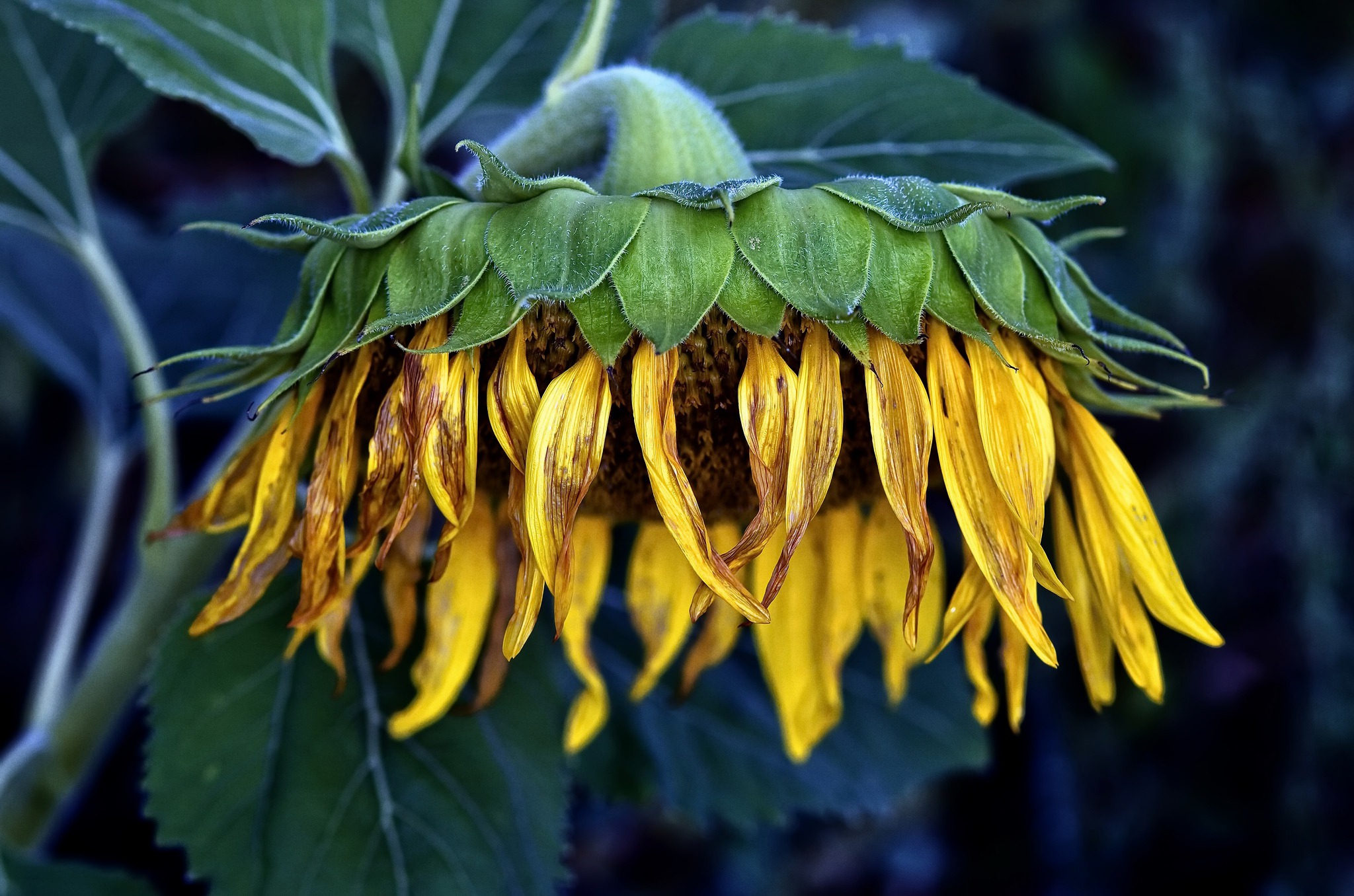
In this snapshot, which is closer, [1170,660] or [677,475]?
[677,475]

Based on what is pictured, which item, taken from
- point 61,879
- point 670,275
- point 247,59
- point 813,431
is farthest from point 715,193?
point 61,879

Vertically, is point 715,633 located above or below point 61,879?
above

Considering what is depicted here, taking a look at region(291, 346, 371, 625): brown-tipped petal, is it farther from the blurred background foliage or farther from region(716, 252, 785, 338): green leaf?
the blurred background foliage

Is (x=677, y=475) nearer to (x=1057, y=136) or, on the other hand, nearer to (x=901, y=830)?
(x=1057, y=136)

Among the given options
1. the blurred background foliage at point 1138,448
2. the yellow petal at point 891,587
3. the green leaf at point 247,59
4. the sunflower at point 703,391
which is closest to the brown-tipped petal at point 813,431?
the sunflower at point 703,391

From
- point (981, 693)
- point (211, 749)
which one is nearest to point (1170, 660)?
point (981, 693)

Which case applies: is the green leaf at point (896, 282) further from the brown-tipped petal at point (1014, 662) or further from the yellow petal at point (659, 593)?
the yellow petal at point (659, 593)

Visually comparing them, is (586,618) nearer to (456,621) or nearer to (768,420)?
(456,621)
